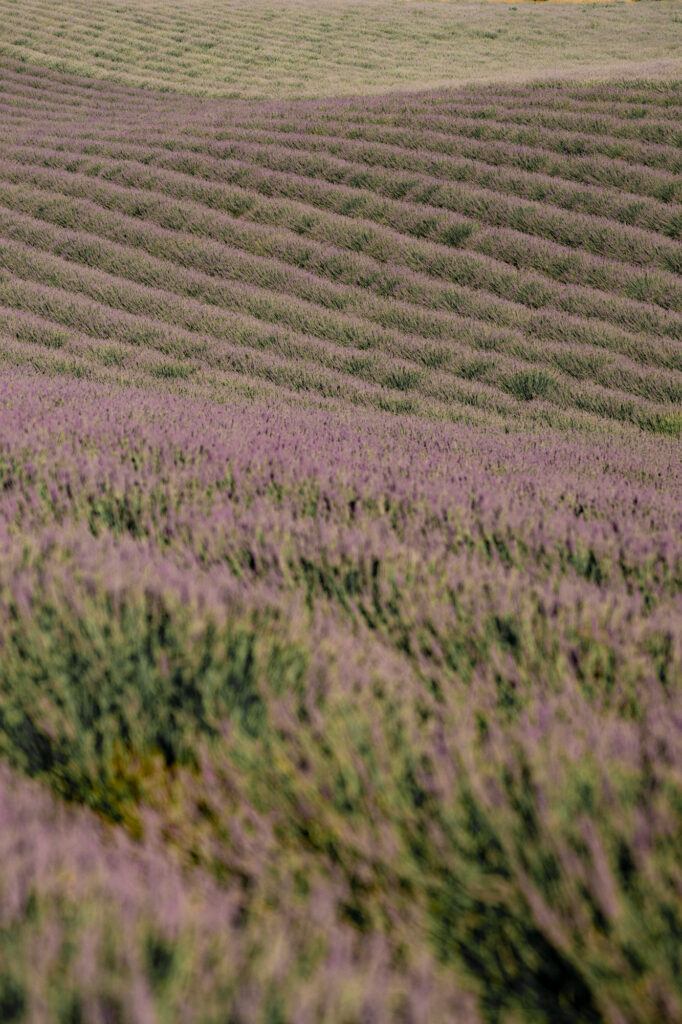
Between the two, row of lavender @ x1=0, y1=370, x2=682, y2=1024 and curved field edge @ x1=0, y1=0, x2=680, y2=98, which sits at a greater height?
curved field edge @ x1=0, y1=0, x2=680, y2=98

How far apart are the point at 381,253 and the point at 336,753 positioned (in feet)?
29.1

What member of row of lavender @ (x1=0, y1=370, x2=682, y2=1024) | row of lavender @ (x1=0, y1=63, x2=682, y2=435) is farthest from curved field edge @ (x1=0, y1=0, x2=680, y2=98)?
row of lavender @ (x1=0, y1=370, x2=682, y2=1024)

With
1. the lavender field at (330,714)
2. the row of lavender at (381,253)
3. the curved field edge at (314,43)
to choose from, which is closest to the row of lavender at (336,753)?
the lavender field at (330,714)

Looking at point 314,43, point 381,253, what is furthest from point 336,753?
point 314,43

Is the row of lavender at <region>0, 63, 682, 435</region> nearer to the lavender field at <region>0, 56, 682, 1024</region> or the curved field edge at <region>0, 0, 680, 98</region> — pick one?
the lavender field at <region>0, 56, 682, 1024</region>

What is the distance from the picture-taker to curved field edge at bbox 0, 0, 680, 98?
21.5 meters

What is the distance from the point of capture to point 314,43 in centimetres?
2612

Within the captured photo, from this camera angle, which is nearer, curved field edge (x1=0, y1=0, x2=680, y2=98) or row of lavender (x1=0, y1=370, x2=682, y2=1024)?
row of lavender (x1=0, y1=370, x2=682, y2=1024)

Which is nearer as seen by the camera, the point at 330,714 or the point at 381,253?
the point at 330,714

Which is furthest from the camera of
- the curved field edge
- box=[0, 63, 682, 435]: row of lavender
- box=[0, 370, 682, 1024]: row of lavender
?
the curved field edge

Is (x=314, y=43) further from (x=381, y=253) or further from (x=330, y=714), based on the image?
(x=330, y=714)

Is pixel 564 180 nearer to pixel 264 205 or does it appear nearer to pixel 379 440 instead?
pixel 264 205

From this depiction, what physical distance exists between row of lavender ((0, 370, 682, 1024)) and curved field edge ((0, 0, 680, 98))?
17.4 metres

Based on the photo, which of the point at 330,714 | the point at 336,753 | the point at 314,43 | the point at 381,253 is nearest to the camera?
the point at 336,753
